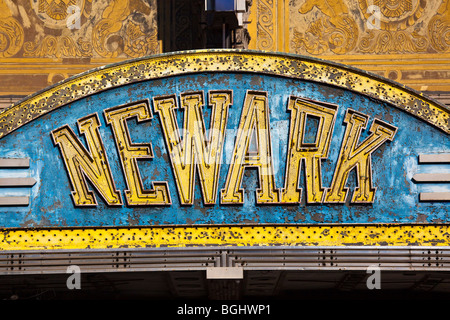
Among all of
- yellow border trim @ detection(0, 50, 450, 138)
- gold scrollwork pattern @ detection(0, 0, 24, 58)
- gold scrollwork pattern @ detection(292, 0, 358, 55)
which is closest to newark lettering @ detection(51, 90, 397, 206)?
yellow border trim @ detection(0, 50, 450, 138)

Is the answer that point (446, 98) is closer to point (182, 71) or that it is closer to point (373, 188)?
point (373, 188)

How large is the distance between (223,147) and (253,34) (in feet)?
15.8

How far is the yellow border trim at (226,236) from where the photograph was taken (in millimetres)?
14961

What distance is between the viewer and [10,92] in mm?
19406

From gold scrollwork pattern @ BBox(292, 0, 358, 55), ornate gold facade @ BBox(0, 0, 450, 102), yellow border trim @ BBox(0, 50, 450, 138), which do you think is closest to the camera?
yellow border trim @ BBox(0, 50, 450, 138)

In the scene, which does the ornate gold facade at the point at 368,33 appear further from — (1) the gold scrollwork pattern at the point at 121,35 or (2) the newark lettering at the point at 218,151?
(2) the newark lettering at the point at 218,151

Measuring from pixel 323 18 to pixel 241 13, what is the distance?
2.55 metres

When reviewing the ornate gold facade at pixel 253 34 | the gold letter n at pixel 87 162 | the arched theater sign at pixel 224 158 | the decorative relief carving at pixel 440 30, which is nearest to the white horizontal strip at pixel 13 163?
the arched theater sign at pixel 224 158

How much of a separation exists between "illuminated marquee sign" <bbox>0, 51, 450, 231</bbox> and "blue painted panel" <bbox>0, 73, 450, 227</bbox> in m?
0.01

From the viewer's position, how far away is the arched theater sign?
1505 cm

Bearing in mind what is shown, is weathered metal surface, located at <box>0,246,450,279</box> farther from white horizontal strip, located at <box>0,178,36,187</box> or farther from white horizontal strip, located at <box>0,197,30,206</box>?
white horizontal strip, located at <box>0,178,36,187</box>

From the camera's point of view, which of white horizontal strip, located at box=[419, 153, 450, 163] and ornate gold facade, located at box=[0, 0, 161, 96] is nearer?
white horizontal strip, located at box=[419, 153, 450, 163]

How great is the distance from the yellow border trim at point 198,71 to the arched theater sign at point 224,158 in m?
0.02

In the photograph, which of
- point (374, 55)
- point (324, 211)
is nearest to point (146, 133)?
point (324, 211)
